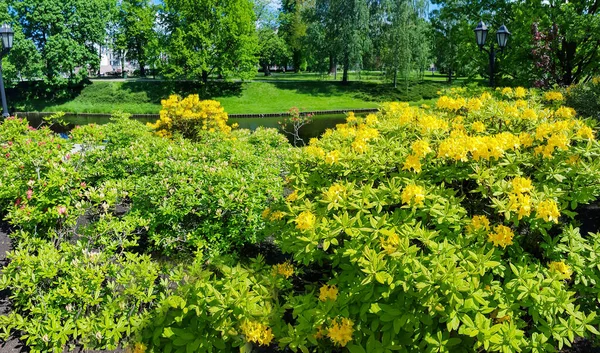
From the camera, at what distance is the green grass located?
2869cm

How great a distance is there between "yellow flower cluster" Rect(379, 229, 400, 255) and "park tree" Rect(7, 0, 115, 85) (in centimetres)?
3411

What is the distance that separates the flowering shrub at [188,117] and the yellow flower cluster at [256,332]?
751 centimetres

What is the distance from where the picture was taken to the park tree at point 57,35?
96.5ft

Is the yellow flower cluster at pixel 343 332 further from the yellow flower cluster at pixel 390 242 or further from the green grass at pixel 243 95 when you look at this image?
the green grass at pixel 243 95

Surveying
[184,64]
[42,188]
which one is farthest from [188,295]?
[184,64]

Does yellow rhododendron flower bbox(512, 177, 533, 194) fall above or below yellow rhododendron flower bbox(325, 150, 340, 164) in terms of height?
below

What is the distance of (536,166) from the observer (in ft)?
9.04

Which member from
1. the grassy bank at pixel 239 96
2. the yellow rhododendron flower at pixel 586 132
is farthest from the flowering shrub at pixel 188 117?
the grassy bank at pixel 239 96

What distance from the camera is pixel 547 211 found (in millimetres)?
2117

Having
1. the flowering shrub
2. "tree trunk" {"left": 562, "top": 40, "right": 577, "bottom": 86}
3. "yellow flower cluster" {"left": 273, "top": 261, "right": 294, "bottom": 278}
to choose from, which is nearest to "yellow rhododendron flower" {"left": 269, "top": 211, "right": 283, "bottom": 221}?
"yellow flower cluster" {"left": 273, "top": 261, "right": 294, "bottom": 278}

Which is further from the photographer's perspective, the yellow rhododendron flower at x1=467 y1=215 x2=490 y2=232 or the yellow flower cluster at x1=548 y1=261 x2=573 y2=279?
the yellow rhododendron flower at x1=467 y1=215 x2=490 y2=232

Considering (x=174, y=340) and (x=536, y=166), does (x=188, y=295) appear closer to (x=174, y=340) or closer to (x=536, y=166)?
(x=174, y=340)

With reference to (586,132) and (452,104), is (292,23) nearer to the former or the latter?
(452,104)

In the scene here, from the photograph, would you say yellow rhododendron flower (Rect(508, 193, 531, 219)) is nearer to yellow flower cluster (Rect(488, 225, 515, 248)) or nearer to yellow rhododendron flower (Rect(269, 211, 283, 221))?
yellow flower cluster (Rect(488, 225, 515, 248))
